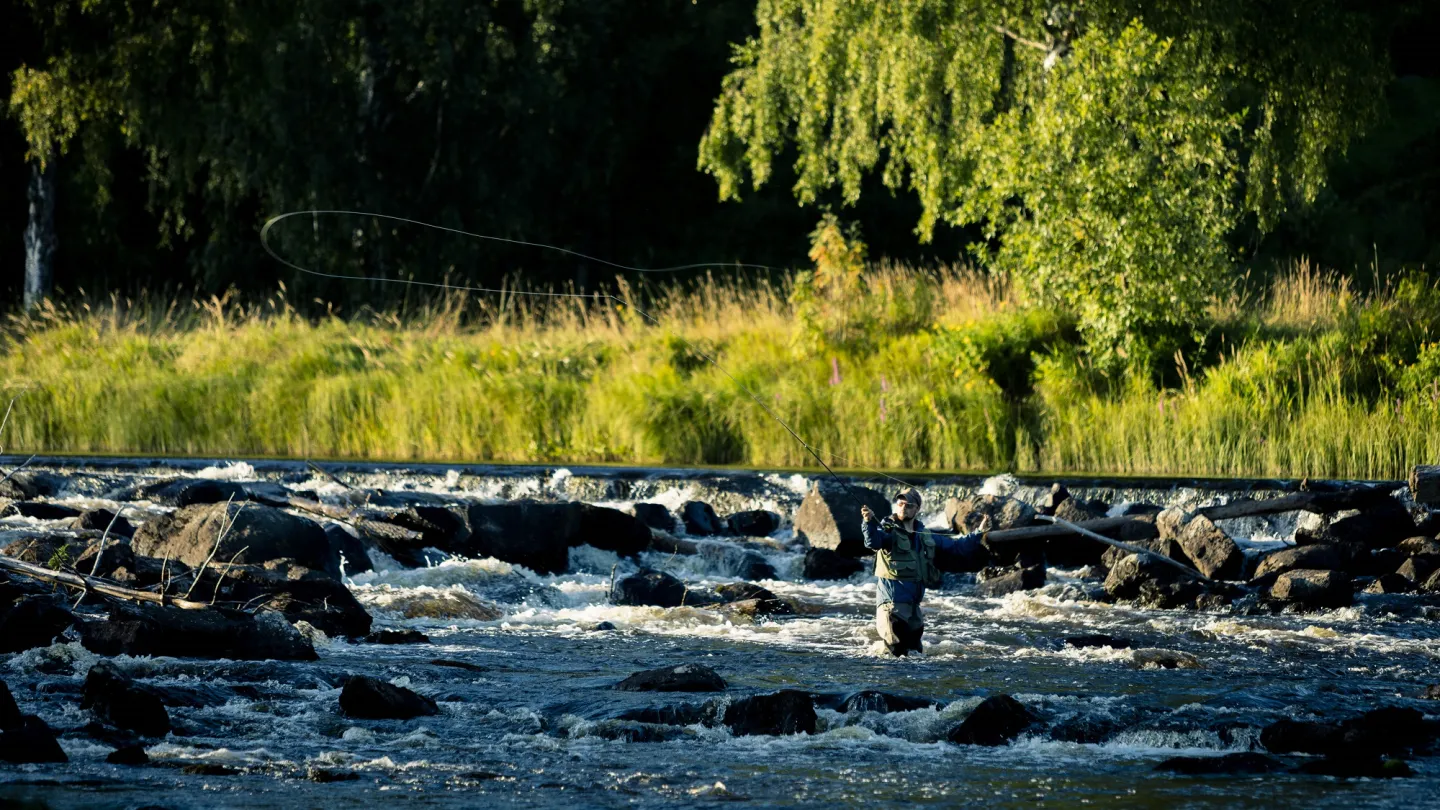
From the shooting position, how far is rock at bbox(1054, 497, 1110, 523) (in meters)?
13.8

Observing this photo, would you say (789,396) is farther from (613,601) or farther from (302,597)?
(302,597)

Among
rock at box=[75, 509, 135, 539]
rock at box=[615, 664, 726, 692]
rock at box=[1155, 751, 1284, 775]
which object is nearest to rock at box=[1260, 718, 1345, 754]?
rock at box=[1155, 751, 1284, 775]

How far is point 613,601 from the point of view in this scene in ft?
39.1

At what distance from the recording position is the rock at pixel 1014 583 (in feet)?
39.9

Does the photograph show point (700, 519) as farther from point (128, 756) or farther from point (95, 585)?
point (128, 756)

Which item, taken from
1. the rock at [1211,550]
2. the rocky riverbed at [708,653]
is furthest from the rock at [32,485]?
the rock at [1211,550]

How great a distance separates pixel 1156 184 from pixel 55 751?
13.6 meters

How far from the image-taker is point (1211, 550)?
12.2m

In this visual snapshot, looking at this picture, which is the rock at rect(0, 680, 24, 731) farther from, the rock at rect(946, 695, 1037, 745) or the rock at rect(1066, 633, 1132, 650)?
the rock at rect(1066, 633, 1132, 650)

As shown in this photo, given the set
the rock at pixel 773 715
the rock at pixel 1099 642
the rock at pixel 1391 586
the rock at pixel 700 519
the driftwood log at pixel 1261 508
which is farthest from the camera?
the rock at pixel 700 519

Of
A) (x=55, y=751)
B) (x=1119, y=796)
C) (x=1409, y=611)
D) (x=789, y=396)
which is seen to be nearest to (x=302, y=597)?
(x=55, y=751)

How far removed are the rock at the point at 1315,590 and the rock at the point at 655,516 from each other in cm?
546

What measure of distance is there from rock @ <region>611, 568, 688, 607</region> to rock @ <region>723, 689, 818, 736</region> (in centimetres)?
394

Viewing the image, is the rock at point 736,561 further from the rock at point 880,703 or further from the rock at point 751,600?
the rock at point 880,703
